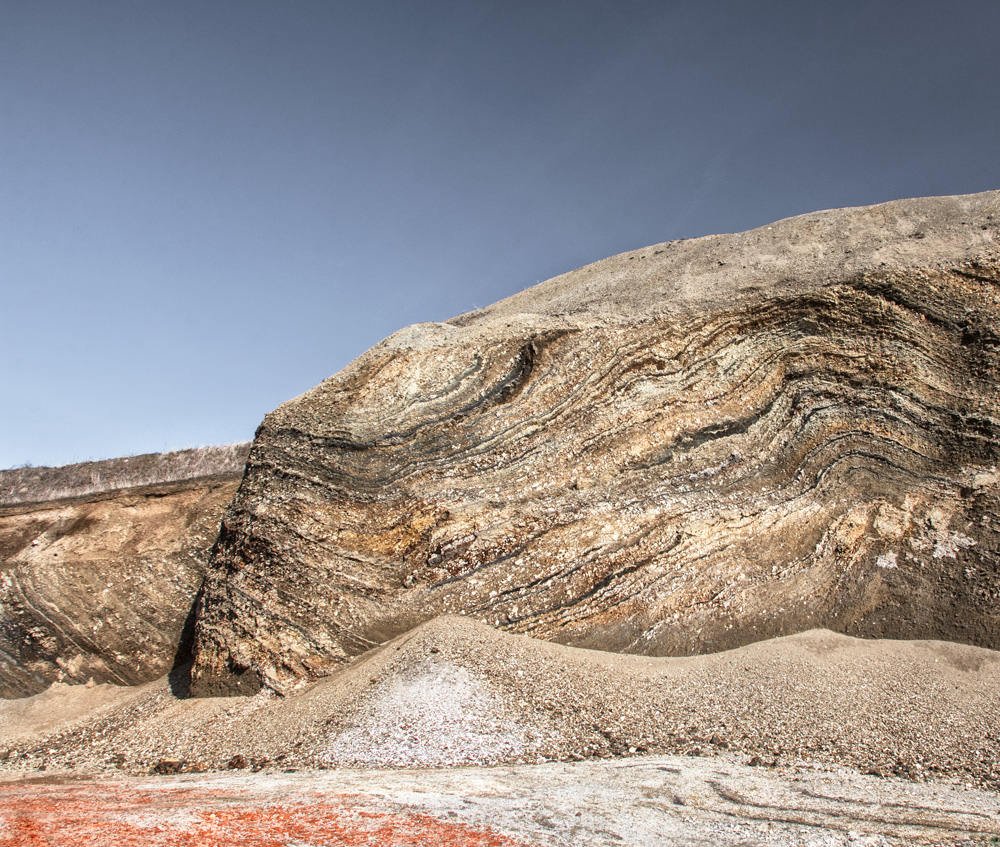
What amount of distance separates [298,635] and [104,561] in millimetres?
5025

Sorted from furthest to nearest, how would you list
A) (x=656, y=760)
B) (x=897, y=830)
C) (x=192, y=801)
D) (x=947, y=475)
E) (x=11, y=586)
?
(x=11, y=586) < (x=947, y=475) < (x=656, y=760) < (x=192, y=801) < (x=897, y=830)

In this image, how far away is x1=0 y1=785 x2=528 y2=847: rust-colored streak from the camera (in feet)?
8.98

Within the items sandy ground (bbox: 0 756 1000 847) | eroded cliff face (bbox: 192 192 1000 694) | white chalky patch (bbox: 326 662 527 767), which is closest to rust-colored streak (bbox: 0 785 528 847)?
sandy ground (bbox: 0 756 1000 847)

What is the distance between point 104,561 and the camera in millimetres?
10430

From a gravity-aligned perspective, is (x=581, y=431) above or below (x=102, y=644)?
above

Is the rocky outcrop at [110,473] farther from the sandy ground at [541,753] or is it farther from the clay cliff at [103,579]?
the sandy ground at [541,753]

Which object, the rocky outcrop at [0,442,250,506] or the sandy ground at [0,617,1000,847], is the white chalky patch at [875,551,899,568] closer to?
the sandy ground at [0,617,1000,847]

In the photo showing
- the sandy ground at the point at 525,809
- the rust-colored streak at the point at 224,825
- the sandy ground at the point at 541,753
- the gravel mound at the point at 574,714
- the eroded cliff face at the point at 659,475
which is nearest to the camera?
the rust-colored streak at the point at 224,825

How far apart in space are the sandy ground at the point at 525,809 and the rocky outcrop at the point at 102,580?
537cm

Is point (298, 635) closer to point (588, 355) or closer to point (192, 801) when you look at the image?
point (192, 801)

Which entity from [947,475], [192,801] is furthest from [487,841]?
[947,475]

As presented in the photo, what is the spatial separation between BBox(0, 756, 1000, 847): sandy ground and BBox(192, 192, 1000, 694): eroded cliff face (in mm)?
2791

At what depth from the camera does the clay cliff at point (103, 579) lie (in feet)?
31.7

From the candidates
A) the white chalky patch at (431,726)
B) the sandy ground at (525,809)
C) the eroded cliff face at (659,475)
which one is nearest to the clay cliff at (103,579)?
the eroded cliff face at (659,475)
